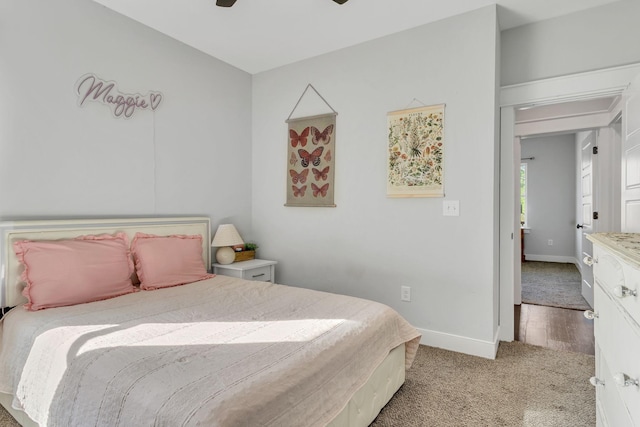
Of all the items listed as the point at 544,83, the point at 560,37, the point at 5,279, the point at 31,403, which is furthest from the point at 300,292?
the point at 560,37

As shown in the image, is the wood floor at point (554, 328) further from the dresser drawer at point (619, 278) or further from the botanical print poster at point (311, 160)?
the botanical print poster at point (311, 160)

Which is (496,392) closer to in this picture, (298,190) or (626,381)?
(626,381)

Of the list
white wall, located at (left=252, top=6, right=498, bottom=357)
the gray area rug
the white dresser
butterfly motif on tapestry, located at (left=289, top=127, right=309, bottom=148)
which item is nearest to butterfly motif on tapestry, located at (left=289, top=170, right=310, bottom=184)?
white wall, located at (left=252, top=6, right=498, bottom=357)

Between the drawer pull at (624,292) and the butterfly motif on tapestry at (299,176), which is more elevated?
the butterfly motif on tapestry at (299,176)

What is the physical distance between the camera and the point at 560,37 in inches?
105

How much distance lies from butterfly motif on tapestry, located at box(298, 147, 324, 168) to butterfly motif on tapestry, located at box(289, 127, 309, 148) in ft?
0.25

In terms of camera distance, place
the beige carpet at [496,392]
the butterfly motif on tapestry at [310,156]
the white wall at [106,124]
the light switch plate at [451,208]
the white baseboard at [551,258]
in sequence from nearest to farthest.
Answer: the beige carpet at [496,392] → the white wall at [106,124] → the light switch plate at [451,208] → the butterfly motif on tapestry at [310,156] → the white baseboard at [551,258]

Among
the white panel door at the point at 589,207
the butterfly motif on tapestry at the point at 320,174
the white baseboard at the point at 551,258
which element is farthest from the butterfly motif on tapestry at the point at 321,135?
the white baseboard at the point at 551,258

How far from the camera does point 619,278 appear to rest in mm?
1133

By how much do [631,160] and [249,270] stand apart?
293cm

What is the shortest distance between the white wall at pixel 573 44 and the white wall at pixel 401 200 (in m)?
0.47

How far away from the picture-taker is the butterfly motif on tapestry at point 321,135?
10.8 ft

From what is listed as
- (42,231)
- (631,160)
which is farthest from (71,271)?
(631,160)

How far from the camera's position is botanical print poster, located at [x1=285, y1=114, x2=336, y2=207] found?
3.31m
